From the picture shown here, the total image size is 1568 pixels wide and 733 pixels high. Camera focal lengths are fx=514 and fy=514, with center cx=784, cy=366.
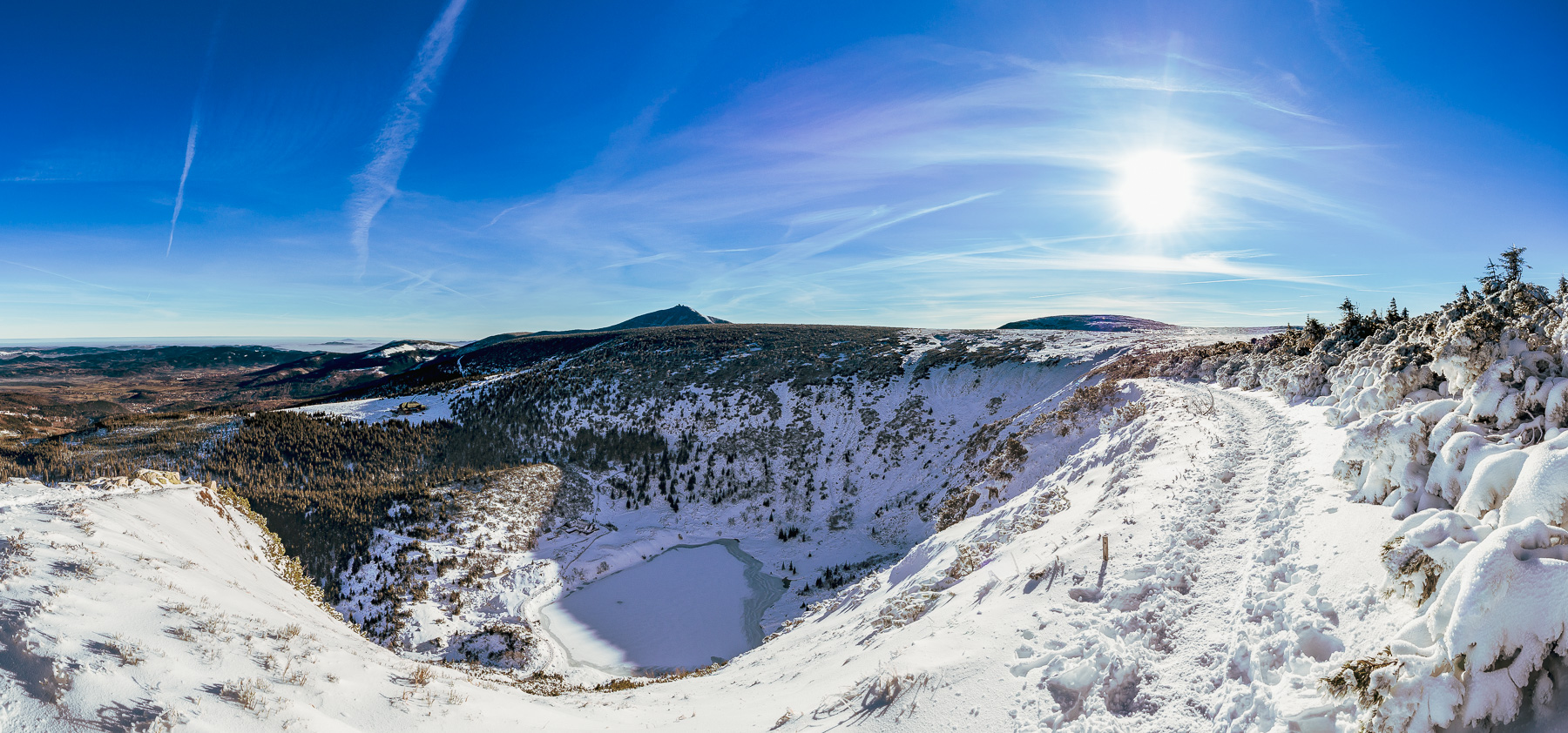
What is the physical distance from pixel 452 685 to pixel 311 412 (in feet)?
122

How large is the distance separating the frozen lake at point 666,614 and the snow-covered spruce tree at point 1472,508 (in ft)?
47.1

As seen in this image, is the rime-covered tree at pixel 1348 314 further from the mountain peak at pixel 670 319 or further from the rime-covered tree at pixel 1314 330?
the mountain peak at pixel 670 319

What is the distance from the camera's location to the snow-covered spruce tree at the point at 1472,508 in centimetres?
355

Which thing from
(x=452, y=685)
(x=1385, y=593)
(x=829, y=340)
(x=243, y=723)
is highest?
(x=829, y=340)

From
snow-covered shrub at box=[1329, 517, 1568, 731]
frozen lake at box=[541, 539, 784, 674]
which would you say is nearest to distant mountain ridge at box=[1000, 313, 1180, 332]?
frozen lake at box=[541, 539, 784, 674]

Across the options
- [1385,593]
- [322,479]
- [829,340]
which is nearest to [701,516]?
[322,479]

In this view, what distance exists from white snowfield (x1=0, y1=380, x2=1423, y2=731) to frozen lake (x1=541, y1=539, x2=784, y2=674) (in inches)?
205

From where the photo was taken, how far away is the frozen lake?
15.3 meters

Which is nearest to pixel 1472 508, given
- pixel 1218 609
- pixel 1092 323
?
pixel 1218 609

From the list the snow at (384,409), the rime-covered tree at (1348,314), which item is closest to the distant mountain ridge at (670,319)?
the snow at (384,409)

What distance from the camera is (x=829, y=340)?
56625mm

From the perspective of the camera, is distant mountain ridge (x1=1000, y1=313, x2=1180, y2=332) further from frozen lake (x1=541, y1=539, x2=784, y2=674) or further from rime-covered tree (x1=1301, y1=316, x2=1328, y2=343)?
frozen lake (x1=541, y1=539, x2=784, y2=674)

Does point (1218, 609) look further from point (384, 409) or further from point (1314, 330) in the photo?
point (384, 409)

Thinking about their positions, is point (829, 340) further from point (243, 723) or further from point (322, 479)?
point (243, 723)
